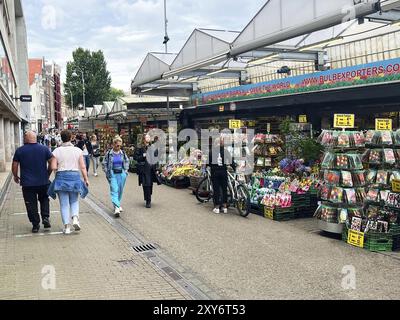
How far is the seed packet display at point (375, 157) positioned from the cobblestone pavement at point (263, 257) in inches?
57.1

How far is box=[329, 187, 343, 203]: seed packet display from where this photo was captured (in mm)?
7336

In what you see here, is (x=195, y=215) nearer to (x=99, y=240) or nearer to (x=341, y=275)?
(x=99, y=240)

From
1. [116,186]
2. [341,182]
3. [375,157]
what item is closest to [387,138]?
[375,157]

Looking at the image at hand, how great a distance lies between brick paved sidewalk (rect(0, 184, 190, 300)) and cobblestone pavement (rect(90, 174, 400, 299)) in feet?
1.87

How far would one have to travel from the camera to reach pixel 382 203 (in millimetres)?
7000

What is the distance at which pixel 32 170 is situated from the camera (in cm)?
768

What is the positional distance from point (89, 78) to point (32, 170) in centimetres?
7108

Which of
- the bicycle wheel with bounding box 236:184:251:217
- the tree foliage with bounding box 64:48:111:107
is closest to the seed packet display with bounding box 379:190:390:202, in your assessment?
the bicycle wheel with bounding box 236:184:251:217

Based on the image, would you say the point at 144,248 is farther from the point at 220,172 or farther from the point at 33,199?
the point at 220,172

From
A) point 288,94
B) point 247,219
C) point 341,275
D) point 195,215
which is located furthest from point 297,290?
point 288,94

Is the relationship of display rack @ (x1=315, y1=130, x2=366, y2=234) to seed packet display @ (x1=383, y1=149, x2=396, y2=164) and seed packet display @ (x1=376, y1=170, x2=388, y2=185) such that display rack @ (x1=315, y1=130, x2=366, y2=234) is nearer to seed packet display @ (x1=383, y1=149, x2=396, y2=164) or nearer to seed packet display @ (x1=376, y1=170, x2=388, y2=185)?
seed packet display @ (x1=376, y1=170, x2=388, y2=185)

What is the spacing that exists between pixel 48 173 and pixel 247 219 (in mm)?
3967

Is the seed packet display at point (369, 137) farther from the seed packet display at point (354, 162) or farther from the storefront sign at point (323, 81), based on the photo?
the storefront sign at point (323, 81)

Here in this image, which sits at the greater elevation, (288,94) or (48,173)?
(288,94)
